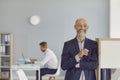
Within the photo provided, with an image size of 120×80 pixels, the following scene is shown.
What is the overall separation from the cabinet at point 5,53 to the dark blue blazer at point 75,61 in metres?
5.96

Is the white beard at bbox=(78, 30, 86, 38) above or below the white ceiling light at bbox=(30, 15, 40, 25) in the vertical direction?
below

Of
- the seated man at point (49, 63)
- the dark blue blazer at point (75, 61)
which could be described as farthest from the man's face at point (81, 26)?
the seated man at point (49, 63)

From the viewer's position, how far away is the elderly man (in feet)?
7.32

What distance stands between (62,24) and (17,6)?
57.9 inches

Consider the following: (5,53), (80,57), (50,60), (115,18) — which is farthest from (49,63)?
(80,57)

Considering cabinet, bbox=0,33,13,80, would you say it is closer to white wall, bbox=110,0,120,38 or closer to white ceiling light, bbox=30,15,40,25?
white ceiling light, bbox=30,15,40,25

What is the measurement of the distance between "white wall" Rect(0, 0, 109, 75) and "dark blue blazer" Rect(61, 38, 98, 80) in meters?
6.04

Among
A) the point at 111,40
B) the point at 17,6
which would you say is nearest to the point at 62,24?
the point at 17,6

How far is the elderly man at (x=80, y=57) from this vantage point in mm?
2230

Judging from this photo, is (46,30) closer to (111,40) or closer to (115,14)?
(115,14)

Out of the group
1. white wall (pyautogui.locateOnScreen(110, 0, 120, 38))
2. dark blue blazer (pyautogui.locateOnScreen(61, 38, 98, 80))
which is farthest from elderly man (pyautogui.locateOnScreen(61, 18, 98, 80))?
white wall (pyautogui.locateOnScreen(110, 0, 120, 38))

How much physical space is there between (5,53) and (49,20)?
164cm

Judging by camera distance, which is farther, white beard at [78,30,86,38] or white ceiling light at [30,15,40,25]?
white ceiling light at [30,15,40,25]

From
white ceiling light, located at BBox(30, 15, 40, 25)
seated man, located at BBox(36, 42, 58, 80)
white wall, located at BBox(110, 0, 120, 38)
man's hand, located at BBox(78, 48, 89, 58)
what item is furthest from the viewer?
white ceiling light, located at BBox(30, 15, 40, 25)
